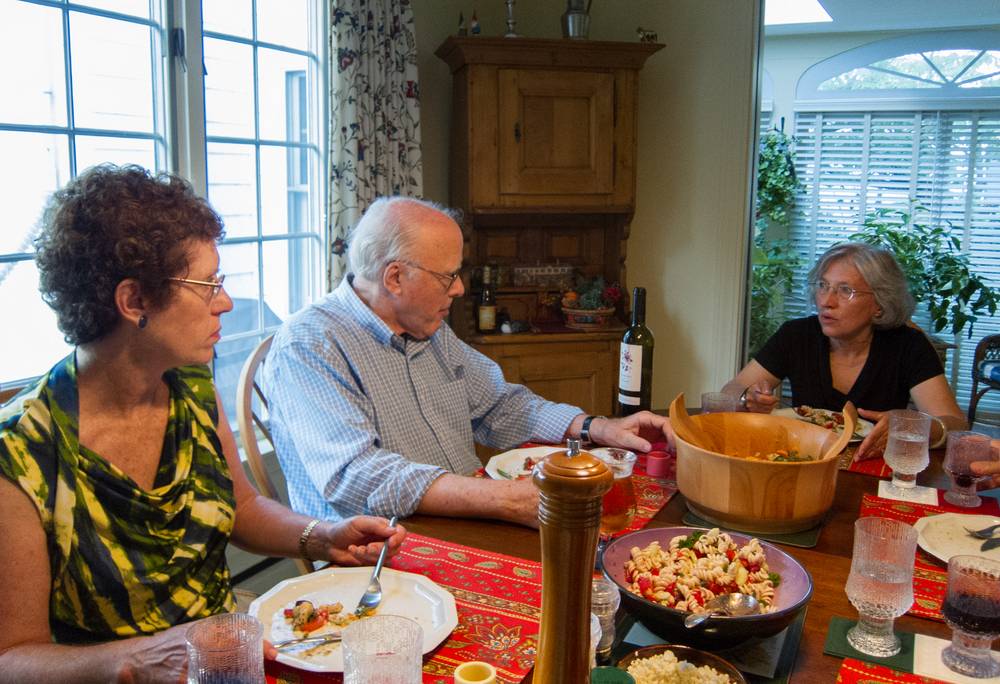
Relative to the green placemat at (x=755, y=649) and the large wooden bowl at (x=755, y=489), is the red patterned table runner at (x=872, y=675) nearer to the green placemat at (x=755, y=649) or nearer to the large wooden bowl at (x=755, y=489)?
the green placemat at (x=755, y=649)

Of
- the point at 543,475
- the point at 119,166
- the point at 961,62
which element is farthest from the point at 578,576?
the point at 961,62

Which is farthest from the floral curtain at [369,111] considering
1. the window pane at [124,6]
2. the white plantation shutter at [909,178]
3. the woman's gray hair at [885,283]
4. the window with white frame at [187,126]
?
the white plantation shutter at [909,178]

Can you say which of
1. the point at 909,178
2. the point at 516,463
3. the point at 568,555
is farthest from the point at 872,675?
the point at 909,178

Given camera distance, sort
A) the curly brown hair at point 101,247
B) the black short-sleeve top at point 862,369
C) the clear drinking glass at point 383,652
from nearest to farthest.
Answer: the clear drinking glass at point 383,652 < the curly brown hair at point 101,247 < the black short-sleeve top at point 862,369

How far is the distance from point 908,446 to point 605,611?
0.92 m

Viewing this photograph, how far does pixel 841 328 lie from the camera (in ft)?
8.23

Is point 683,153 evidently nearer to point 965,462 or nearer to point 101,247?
point 965,462

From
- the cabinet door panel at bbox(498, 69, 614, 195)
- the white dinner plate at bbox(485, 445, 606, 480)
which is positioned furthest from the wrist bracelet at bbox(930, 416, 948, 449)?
the cabinet door panel at bbox(498, 69, 614, 195)

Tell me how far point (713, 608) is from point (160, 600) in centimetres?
83

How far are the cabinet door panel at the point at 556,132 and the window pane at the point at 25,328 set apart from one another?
1827mm

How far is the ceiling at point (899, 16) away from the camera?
17.3 ft

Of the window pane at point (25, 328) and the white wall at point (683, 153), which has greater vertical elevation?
the white wall at point (683, 153)

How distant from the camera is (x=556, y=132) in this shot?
3.53m

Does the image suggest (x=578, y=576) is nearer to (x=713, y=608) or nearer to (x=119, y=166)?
(x=713, y=608)
